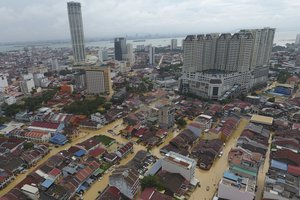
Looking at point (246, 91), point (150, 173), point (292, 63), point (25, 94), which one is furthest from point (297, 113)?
point (25, 94)

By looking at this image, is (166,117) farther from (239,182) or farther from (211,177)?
(239,182)

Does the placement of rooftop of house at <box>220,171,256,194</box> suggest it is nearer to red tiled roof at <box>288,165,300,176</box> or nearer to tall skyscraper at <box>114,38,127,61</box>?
red tiled roof at <box>288,165,300,176</box>

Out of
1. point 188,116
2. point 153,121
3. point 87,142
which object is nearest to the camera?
point 87,142

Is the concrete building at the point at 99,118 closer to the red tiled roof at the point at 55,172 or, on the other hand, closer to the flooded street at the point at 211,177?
the red tiled roof at the point at 55,172

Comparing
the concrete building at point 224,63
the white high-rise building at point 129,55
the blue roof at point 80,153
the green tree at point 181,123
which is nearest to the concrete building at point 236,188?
the green tree at point 181,123

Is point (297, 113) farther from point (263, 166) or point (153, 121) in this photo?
point (153, 121)

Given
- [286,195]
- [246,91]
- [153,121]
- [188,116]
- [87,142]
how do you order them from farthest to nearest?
1. [246,91]
2. [188,116]
3. [153,121]
4. [87,142]
5. [286,195]

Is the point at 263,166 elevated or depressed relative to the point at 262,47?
depressed

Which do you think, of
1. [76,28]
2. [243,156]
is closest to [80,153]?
[243,156]
